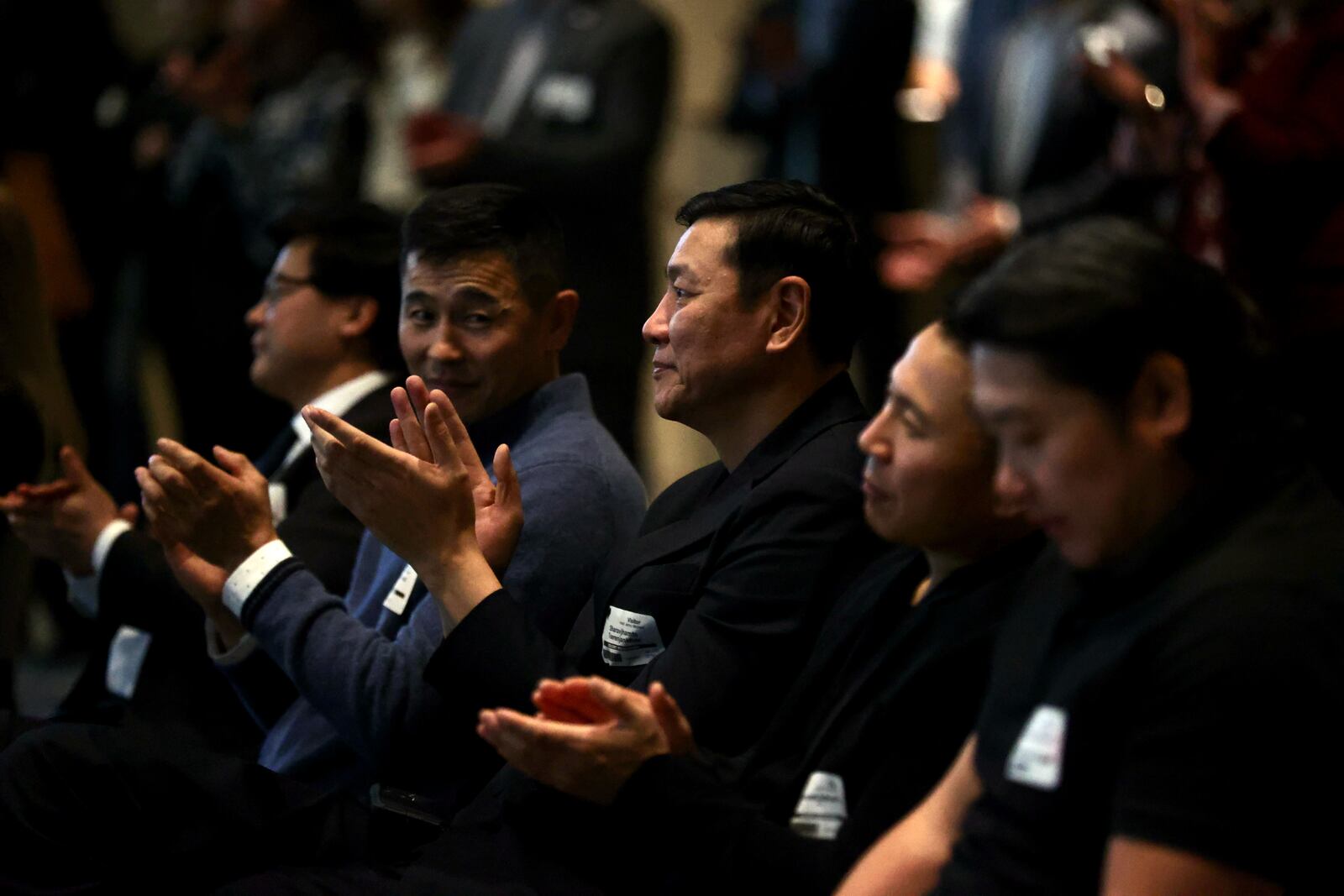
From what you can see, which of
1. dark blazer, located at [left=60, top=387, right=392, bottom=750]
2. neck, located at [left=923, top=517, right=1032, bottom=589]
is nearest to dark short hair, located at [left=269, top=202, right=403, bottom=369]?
dark blazer, located at [left=60, top=387, right=392, bottom=750]

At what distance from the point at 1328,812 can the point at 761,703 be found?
679 millimetres

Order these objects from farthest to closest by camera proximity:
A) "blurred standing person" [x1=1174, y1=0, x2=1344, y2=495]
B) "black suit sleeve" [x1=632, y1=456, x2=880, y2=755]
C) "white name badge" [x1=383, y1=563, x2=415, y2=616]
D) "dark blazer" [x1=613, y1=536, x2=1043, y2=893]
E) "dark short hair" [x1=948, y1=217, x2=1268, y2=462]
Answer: "blurred standing person" [x1=1174, y1=0, x2=1344, y2=495], "white name badge" [x1=383, y1=563, x2=415, y2=616], "black suit sleeve" [x1=632, y1=456, x2=880, y2=755], "dark blazer" [x1=613, y1=536, x2=1043, y2=893], "dark short hair" [x1=948, y1=217, x2=1268, y2=462]

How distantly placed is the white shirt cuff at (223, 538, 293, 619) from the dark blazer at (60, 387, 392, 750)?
1.13ft

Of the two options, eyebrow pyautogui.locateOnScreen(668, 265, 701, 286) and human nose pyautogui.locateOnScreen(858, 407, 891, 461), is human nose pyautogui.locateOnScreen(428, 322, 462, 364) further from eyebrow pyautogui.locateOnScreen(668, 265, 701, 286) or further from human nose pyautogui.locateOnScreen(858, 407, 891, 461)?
human nose pyautogui.locateOnScreen(858, 407, 891, 461)

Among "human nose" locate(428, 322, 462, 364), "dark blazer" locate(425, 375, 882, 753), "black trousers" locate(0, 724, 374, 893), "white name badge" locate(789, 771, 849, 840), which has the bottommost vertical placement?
"black trousers" locate(0, 724, 374, 893)

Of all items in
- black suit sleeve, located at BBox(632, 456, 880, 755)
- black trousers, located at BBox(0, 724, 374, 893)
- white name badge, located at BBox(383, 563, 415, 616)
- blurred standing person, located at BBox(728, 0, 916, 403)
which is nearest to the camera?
black suit sleeve, located at BBox(632, 456, 880, 755)

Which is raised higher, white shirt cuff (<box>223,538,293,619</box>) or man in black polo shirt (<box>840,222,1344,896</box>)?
man in black polo shirt (<box>840,222,1344,896</box>)

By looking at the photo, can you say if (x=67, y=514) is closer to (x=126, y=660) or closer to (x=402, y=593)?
(x=126, y=660)

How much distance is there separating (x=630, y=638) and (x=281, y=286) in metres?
1.20

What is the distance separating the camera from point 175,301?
5.08 meters

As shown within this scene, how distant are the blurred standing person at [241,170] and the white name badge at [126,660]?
5.98ft

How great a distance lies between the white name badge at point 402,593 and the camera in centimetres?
218

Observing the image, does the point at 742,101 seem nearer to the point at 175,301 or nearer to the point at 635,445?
the point at 635,445

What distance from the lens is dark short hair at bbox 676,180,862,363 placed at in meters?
2.06
